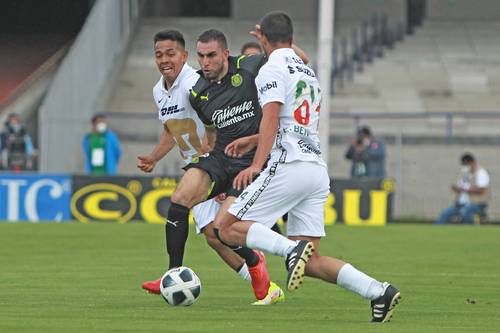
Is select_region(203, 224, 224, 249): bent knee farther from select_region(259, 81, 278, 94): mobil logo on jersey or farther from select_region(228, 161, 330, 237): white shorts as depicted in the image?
select_region(259, 81, 278, 94): mobil logo on jersey

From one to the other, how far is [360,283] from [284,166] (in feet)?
3.33

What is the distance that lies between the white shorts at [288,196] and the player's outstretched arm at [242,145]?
0.67 m

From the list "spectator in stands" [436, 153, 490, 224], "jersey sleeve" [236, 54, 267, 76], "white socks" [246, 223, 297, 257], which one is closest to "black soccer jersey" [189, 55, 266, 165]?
"jersey sleeve" [236, 54, 267, 76]

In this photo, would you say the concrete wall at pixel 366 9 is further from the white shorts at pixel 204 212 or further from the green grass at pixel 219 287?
the white shorts at pixel 204 212

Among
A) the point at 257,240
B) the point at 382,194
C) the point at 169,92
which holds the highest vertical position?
the point at 169,92

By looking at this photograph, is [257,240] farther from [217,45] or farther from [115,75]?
[115,75]

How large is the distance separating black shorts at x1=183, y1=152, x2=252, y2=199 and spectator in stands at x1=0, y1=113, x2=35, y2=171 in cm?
2006

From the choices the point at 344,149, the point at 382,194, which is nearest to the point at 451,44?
the point at 344,149

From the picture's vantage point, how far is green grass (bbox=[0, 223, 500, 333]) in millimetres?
9148

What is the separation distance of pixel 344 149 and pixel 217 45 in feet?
74.4

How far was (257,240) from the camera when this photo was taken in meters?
9.28

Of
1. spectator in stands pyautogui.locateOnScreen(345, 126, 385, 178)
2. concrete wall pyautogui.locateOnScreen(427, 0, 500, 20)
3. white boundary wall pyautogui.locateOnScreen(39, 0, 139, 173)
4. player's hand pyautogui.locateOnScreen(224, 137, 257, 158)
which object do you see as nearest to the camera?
player's hand pyautogui.locateOnScreen(224, 137, 257, 158)

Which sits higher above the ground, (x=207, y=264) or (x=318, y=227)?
(x=318, y=227)

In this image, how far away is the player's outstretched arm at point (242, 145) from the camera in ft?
33.1
